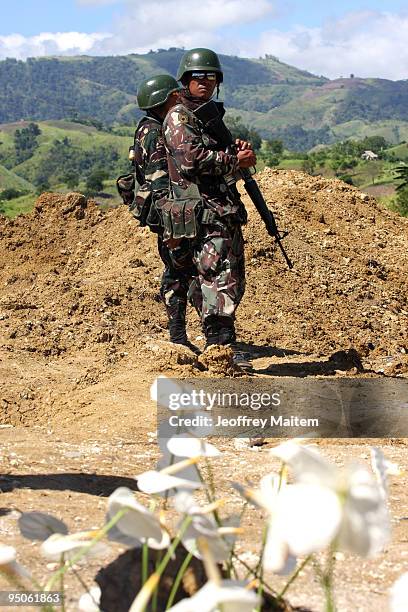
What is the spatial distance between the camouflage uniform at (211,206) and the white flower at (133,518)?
4.16 metres

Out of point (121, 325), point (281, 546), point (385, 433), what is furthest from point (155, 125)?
point (281, 546)

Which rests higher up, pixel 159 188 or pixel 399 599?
pixel 159 188

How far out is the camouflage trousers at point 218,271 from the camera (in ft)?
17.8

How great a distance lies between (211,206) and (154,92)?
3.48ft

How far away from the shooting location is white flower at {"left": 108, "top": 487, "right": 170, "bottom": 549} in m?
1.22

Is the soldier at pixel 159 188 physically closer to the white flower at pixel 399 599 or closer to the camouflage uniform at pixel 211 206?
the camouflage uniform at pixel 211 206

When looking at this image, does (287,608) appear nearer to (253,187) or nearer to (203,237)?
(203,237)

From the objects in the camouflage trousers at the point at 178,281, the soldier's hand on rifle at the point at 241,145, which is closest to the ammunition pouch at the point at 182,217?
the camouflage trousers at the point at 178,281

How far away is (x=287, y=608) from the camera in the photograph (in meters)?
1.83

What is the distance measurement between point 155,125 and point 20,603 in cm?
450

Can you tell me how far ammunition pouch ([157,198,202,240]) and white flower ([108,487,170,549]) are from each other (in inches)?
165

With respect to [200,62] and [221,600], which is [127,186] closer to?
[200,62]

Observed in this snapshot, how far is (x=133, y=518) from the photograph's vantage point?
1.25 metres

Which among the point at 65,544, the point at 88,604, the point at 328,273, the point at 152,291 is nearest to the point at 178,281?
the point at 152,291
